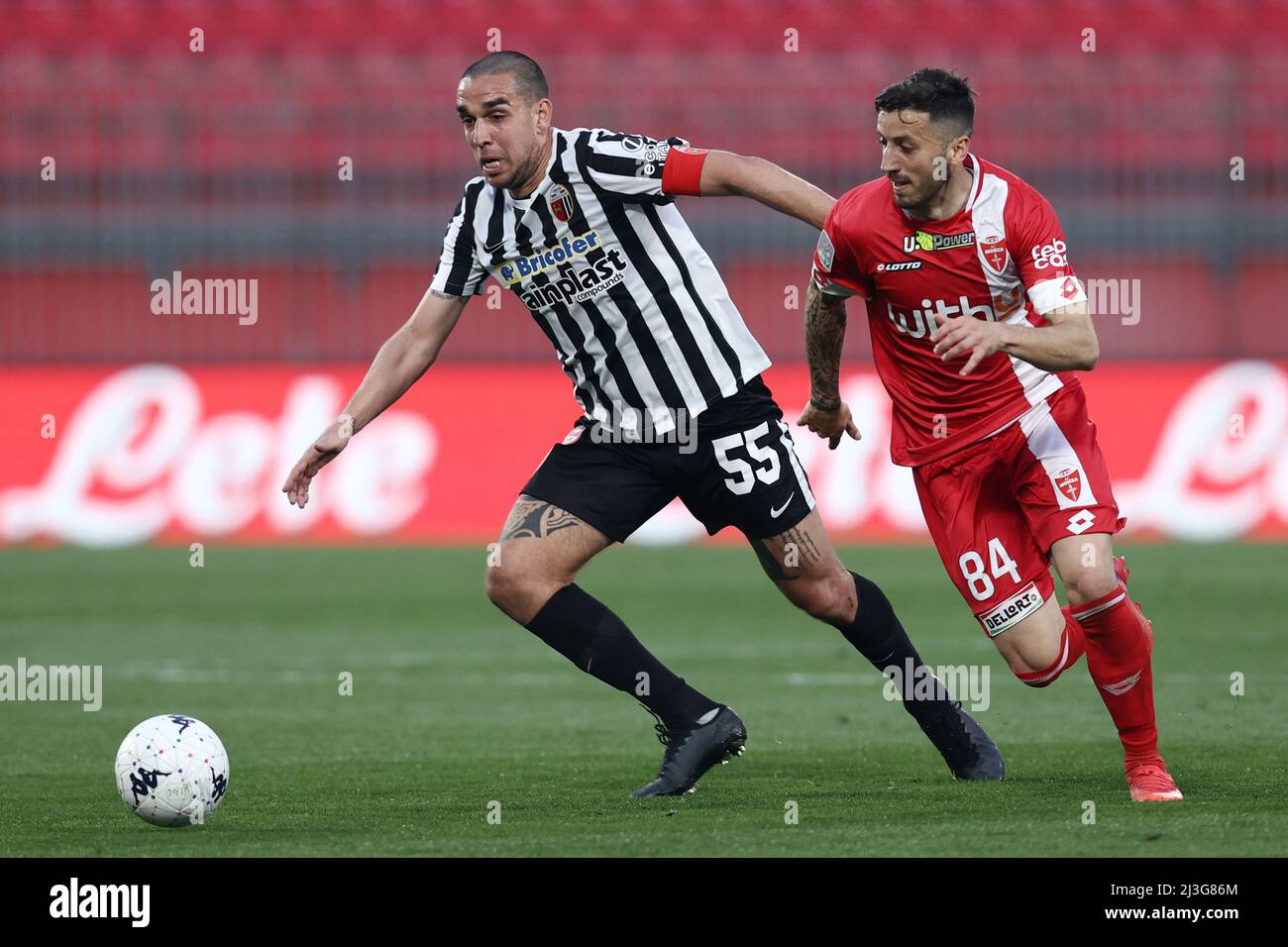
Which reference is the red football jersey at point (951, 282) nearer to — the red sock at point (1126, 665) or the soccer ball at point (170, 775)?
the red sock at point (1126, 665)

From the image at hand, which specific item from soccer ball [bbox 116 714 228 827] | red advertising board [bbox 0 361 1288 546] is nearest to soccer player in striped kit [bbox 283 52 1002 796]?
soccer ball [bbox 116 714 228 827]

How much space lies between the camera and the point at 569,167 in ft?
18.2

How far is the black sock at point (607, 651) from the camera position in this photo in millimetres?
5547

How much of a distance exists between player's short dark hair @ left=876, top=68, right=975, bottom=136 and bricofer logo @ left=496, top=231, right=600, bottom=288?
0.96m

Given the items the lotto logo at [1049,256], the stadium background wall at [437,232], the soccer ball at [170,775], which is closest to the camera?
the soccer ball at [170,775]

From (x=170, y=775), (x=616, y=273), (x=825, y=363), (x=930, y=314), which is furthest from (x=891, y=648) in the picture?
(x=170, y=775)

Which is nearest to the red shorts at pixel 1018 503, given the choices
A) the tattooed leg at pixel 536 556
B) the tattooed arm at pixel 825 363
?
the tattooed arm at pixel 825 363

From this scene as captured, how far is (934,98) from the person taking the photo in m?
5.22

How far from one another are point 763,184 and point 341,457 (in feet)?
28.8

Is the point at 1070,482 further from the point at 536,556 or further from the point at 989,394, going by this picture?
the point at 536,556

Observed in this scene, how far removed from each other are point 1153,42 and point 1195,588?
9991mm

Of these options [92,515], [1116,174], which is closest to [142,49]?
[92,515]

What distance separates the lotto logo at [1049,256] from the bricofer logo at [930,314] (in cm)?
29

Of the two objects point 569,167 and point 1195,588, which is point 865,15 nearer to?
point 1195,588
